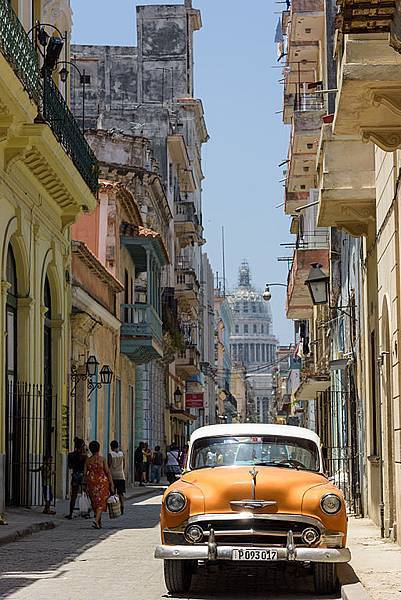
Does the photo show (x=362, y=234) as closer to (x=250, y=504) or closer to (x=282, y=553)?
(x=250, y=504)

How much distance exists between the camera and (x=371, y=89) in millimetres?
12414

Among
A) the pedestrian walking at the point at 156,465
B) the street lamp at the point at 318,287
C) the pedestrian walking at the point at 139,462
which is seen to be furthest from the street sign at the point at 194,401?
the street lamp at the point at 318,287

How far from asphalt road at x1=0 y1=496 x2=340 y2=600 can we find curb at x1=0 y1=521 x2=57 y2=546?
0.14 meters

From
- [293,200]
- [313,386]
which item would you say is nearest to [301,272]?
[313,386]

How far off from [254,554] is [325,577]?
0.86 meters

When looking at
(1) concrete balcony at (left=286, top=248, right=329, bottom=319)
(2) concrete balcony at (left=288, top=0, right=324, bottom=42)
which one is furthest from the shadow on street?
(2) concrete balcony at (left=288, top=0, right=324, bottom=42)

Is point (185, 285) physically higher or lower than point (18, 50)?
higher

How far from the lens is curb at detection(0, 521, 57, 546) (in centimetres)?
1619

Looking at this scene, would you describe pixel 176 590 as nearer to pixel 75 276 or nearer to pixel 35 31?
pixel 35 31

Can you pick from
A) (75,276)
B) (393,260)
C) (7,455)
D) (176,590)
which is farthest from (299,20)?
(176,590)

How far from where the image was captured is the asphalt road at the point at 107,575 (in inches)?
441

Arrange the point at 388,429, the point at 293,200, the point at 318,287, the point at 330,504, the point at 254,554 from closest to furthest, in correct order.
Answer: the point at 254,554 → the point at 330,504 → the point at 388,429 → the point at 318,287 → the point at 293,200

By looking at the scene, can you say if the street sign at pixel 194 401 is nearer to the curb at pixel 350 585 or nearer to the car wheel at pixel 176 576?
the curb at pixel 350 585

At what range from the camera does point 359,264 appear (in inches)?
833
